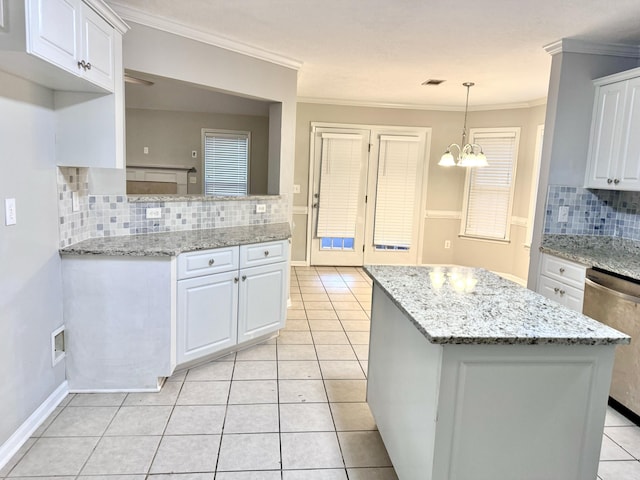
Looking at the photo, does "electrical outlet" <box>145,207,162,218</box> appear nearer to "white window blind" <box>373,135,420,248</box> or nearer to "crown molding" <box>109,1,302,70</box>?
"crown molding" <box>109,1,302,70</box>

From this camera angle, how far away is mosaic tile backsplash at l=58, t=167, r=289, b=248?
2500 millimetres

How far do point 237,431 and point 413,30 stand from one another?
9.07 ft

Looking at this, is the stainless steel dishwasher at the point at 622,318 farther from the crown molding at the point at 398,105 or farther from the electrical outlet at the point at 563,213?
the crown molding at the point at 398,105

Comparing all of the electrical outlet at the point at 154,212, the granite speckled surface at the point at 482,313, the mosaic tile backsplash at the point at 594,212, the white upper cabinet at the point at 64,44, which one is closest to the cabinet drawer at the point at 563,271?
the mosaic tile backsplash at the point at 594,212

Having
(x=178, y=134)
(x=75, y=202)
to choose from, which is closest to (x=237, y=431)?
(x=75, y=202)

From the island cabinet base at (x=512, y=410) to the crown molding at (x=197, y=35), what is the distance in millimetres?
2720

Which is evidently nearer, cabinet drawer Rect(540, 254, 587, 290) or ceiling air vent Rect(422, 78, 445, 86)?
cabinet drawer Rect(540, 254, 587, 290)

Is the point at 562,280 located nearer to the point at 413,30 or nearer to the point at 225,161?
the point at 413,30

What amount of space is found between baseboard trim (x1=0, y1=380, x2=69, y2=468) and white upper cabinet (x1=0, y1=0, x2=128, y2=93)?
1.65 meters

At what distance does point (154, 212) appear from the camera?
121 inches

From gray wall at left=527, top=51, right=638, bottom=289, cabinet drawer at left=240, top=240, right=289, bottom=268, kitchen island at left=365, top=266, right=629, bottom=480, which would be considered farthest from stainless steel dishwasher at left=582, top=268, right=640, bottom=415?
cabinet drawer at left=240, top=240, right=289, bottom=268

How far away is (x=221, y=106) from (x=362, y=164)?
253 cm

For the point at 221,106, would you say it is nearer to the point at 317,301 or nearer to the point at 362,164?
the point at 362,164

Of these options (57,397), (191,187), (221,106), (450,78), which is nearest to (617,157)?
(450,78)
